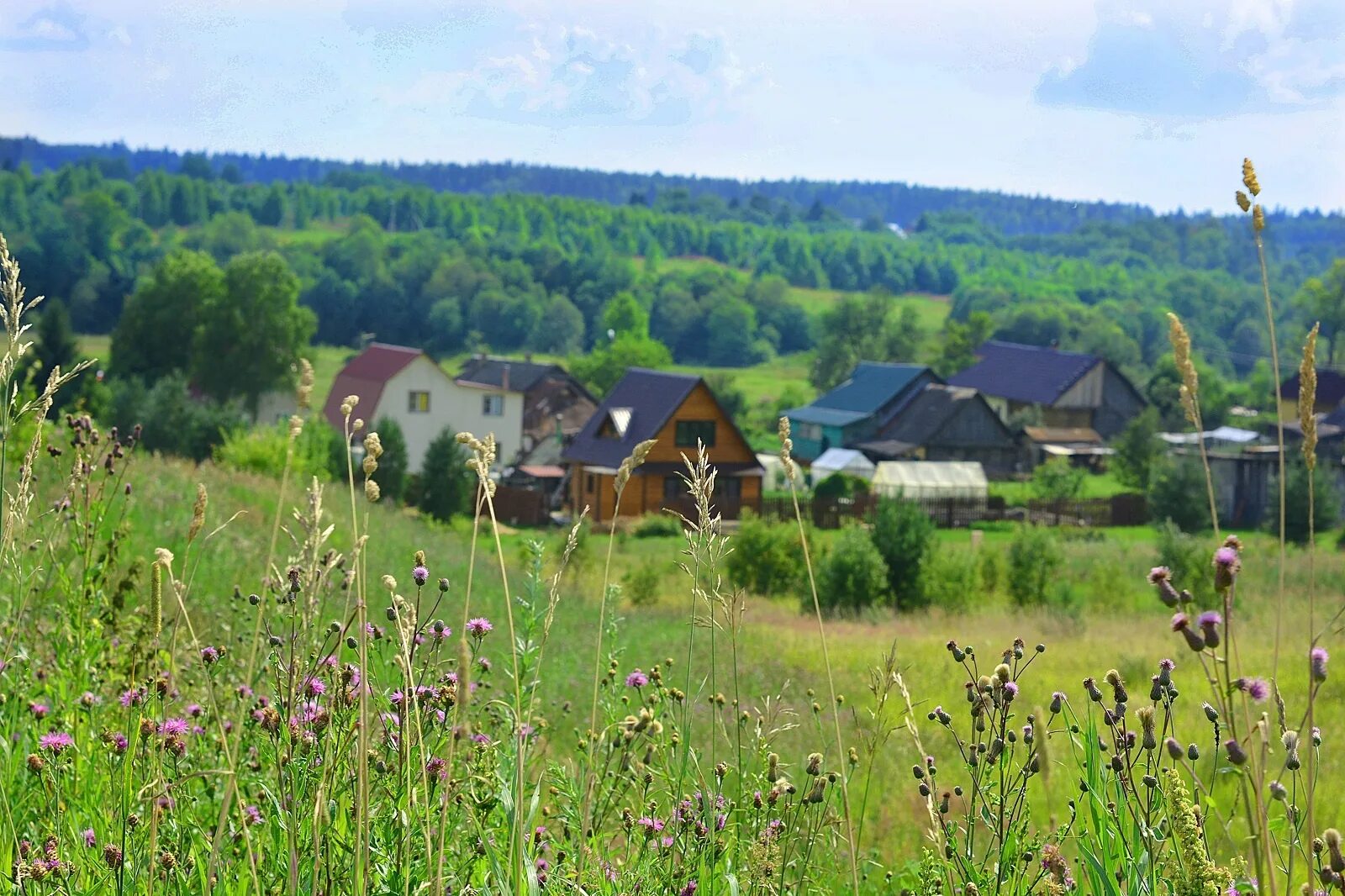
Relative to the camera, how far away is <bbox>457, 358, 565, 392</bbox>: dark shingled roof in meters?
56.1

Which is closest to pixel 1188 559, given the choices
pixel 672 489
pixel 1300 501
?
pixel 1300 501

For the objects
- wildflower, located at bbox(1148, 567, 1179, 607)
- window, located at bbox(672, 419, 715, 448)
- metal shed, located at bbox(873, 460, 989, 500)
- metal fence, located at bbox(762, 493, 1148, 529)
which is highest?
wildflower, located at bbox(1148, 567, 1179, 607)

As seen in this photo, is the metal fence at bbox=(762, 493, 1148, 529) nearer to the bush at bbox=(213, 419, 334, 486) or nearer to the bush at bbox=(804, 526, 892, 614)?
the bush at bbox=(213, 419, 334, 486)

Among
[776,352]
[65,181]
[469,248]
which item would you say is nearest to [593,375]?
[776,352]

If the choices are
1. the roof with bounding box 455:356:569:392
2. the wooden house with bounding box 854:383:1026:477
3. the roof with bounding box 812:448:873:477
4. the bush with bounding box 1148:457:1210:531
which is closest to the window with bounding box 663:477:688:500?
the roof with bounding box 812:448:873:477

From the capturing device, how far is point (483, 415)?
54125 mm

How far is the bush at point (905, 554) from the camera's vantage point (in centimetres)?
2398

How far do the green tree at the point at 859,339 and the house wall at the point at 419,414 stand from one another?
3715cm

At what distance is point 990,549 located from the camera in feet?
88.3

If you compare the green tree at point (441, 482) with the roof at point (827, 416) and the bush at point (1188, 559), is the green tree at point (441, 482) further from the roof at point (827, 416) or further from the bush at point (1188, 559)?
the roof at point (827, 416)

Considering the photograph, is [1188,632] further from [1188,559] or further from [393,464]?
[393,464]

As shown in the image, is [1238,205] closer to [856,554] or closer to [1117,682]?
[1117,682]

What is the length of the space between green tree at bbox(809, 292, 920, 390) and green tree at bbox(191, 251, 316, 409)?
39.9 metres

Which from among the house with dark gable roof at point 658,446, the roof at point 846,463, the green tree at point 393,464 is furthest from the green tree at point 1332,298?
the green tree at point 393,464
